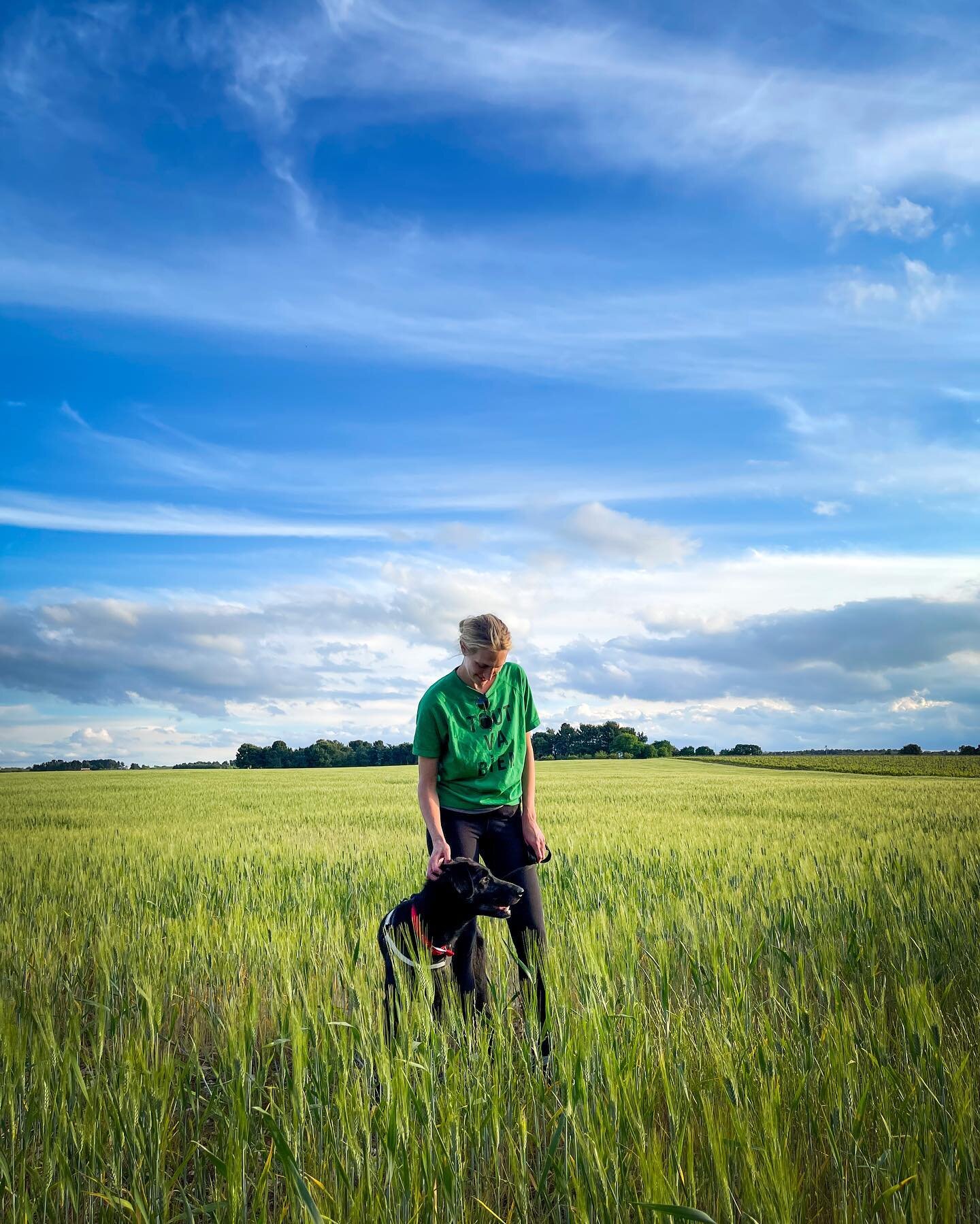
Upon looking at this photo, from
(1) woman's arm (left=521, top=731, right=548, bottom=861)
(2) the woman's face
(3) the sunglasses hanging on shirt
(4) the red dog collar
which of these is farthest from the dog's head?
(2) the woman's face

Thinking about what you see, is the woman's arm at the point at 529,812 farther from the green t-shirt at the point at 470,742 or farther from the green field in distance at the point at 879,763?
the green field in distance at the point at 879,763

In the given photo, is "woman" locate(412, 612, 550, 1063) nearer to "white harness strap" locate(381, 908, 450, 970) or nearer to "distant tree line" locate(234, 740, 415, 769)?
"white harness strap" locate(381, 908, 450, 970)

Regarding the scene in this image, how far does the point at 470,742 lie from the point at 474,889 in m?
0.77

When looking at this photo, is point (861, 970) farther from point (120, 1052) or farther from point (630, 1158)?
point (120, 1052)

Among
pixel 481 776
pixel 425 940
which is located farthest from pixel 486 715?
pixel 425 940

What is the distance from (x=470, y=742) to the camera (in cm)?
385

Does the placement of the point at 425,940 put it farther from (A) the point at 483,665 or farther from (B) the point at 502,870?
(A) the point at 483,665

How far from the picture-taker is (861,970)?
4.45m

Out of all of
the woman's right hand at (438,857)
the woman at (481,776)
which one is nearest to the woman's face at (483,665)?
the woman at (481,776)

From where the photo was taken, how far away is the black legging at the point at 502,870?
3633 mm

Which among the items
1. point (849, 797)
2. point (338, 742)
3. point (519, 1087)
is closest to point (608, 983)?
point (519, 1087)

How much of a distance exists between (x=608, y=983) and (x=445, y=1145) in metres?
1.45

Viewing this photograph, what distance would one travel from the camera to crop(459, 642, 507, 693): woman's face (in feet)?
12.0

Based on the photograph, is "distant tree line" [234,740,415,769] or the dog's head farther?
"distant tree line" [234,740,415,769]
